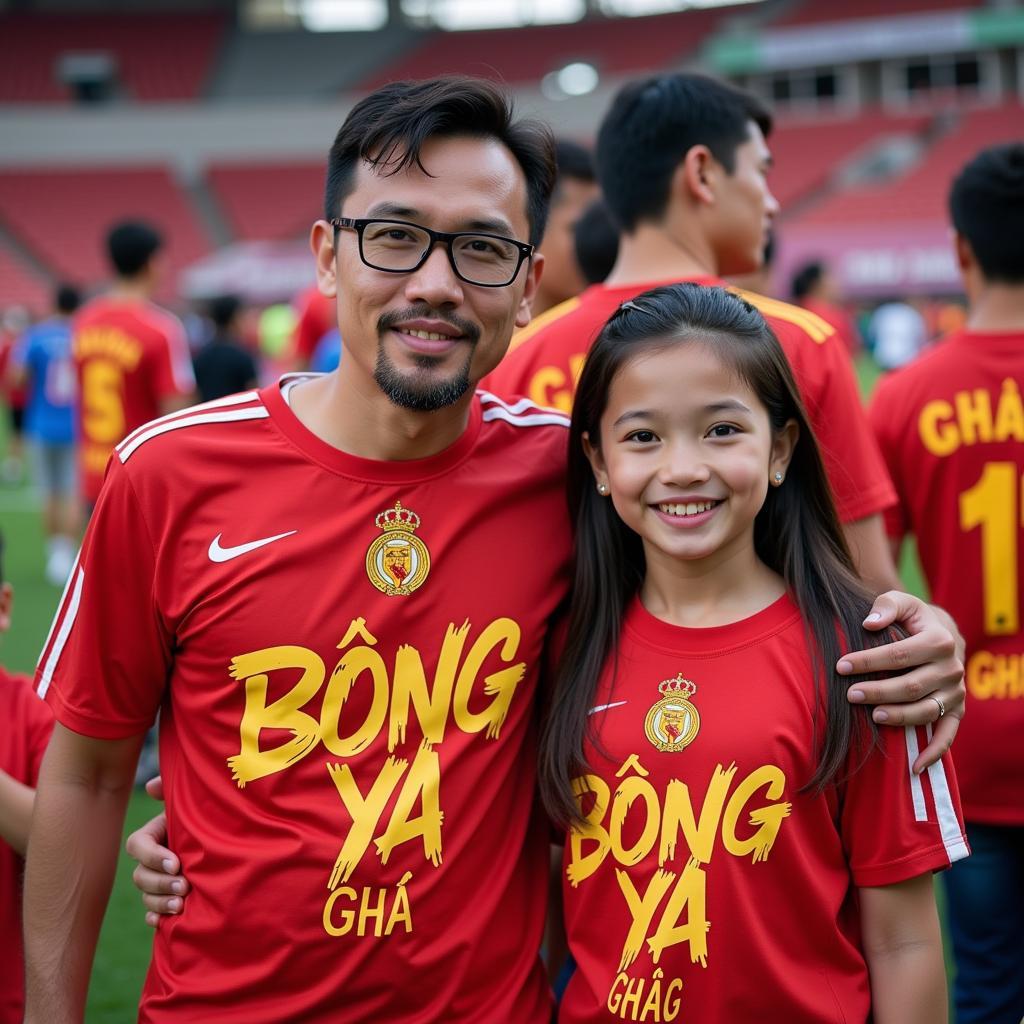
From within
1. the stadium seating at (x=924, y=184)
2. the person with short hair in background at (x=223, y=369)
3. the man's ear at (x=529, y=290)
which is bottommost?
the man's ear at (x=529, y=290)

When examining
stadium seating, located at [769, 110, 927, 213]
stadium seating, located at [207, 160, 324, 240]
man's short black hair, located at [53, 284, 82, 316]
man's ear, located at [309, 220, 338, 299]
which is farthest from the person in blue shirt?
stadium seating, located at [769, 110, 927, 213]

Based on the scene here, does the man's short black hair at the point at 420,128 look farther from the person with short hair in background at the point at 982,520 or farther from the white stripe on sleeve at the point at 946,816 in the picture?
the person with short hair in background at the point at 982,520

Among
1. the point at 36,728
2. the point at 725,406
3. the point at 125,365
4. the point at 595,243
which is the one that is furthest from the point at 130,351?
the point at 725,406

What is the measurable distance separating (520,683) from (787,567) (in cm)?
46

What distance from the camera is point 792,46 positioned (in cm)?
3350

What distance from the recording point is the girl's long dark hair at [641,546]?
1917 millimetres

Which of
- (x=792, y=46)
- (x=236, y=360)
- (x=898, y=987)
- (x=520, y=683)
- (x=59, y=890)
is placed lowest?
(x=898, y=987)

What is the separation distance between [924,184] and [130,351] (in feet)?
94.7

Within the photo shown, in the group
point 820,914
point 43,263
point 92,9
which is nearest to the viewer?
point 820,914

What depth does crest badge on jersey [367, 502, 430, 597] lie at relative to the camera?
1.90 meters

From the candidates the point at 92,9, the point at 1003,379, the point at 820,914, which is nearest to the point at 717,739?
the point at 820,914

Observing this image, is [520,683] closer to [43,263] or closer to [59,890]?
[59,890]

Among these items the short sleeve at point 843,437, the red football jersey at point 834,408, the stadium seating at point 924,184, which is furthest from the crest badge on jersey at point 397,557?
the stadium seating at point 924,184

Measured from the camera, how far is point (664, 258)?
2.80m
